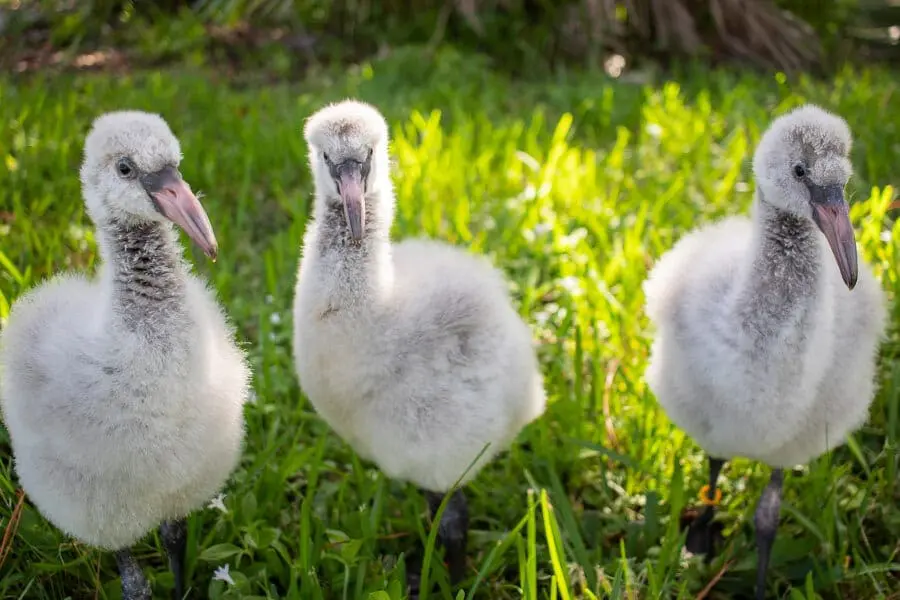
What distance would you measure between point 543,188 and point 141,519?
2786 millimetres

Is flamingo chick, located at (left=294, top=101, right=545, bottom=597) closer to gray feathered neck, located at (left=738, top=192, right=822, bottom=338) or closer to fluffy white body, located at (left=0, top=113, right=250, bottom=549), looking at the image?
fluffy white body, located at (left=0, top=113, right=250, bottom=549)

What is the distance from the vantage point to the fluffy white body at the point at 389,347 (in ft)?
7.65

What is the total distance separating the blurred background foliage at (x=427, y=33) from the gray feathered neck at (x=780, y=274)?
4.73 metres

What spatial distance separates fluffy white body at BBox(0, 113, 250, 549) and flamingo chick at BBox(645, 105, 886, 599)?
4.26 feet

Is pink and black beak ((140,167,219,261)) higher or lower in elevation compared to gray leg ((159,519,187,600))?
higher

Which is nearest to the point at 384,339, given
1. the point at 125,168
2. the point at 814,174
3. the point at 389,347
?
the point at 389,347

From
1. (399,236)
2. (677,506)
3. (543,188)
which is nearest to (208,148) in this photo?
(399,236)

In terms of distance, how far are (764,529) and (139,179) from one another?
1.99 metres

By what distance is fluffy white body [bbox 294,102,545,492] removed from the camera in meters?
2.33

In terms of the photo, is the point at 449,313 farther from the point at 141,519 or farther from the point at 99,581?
the point at 99,581

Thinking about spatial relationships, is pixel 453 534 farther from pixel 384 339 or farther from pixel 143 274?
pixel 143 274

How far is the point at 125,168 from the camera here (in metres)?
2.01

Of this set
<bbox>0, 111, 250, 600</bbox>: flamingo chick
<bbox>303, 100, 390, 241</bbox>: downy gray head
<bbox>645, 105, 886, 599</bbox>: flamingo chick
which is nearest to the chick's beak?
<bbox>303, 100, 390, 241</bbox>: downy gray head

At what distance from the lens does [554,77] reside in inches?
264
